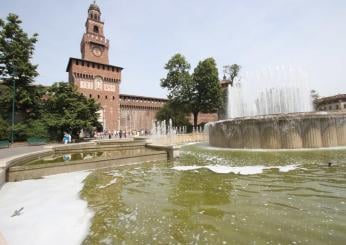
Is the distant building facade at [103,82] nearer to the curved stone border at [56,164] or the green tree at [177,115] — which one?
the green tree at [177,115]

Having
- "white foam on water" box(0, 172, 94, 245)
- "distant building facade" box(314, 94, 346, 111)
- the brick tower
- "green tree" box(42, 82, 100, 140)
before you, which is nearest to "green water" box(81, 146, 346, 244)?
"white foam on water" box(0, 172, 94, 245)

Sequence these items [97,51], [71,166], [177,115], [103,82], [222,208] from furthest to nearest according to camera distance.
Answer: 1. [97,51]
2. [103,82]
3. [177,115]
4. [71,166]
5. [222,208]

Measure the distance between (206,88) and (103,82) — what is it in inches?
833

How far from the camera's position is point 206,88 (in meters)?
34.2

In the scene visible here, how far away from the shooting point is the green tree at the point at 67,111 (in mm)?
23188

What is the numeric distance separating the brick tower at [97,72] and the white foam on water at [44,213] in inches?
1481

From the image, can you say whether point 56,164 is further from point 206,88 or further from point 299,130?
point 206,88

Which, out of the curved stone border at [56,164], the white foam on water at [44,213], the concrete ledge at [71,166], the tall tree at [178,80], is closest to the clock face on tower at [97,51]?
the tall tree at [178,80]

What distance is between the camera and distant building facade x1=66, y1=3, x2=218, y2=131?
134 ft

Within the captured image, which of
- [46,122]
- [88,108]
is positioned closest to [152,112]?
[88,108]

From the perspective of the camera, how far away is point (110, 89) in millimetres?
44000

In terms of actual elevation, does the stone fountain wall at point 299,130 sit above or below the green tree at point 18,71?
below

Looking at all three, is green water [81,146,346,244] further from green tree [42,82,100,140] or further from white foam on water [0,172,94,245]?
green tree [42,82,100,140]

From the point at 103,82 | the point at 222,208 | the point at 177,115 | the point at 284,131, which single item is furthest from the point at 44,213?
the point at 103,82
